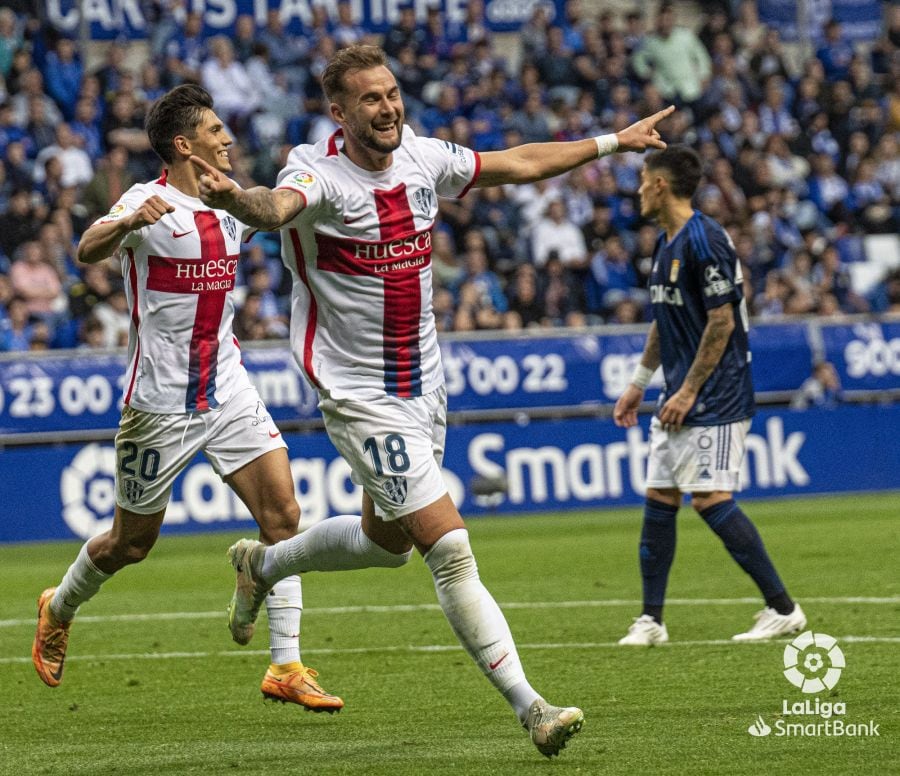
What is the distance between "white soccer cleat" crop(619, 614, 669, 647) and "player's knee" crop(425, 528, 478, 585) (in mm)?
2947

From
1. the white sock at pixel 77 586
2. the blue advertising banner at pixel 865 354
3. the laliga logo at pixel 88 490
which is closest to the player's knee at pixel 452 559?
the white sock at pixel 77 586

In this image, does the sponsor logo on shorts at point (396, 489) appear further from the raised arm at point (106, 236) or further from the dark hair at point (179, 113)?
the dark hair at point (179, 113)

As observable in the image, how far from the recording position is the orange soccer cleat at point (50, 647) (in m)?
7.85

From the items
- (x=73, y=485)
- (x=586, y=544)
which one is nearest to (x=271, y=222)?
(x=586, y=544)

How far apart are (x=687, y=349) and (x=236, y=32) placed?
14.8 m

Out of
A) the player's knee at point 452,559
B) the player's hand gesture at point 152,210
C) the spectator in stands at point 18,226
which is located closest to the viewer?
the player's knee at point 452,559

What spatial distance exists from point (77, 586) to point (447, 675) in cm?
176

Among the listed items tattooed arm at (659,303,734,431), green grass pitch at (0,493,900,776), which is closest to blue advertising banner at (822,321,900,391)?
green grass pitch at (0,493,900,776)

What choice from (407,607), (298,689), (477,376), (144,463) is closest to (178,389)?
(144,463)

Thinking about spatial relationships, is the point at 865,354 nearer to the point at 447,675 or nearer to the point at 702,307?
the point at 702,307

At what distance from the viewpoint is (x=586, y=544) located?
14469mm

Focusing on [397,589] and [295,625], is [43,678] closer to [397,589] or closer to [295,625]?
[295,625]

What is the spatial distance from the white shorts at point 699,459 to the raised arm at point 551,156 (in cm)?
263

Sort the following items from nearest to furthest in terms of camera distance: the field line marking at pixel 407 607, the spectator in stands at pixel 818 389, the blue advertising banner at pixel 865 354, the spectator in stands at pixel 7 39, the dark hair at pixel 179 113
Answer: the dark hair at pixel 179 113
the field line marking at pixel 407 607
the spectator in stands at pixel 818 389
the blue advertising banner at pixel 865 354
the spectator in stands at pixel 7 39
